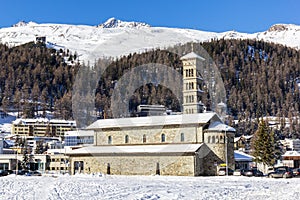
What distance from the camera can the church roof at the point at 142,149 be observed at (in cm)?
5319

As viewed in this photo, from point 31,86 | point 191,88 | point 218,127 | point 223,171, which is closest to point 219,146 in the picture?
point 218,127

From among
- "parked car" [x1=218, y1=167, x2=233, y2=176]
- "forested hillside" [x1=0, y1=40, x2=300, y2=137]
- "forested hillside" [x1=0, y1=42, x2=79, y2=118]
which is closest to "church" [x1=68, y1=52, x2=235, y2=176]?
"parked car" [x1=218, y1=167, x2=233, y2=176]

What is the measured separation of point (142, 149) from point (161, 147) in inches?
86.6

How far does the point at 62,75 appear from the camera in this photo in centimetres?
19188

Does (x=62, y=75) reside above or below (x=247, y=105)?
above

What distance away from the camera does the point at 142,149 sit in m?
56.1

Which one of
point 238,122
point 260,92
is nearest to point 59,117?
point 238,122

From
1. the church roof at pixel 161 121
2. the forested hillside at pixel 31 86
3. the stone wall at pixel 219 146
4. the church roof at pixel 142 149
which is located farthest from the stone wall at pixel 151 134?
the forested hillside at pixel 31 86

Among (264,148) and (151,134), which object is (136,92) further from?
(151,134)

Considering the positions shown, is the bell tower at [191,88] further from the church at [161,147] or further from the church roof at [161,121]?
the church roof at [161,121]

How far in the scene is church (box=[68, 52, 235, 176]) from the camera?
5306cm

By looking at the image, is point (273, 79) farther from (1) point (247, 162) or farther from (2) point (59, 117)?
(1) point (247, 162)

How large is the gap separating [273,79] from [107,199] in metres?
176

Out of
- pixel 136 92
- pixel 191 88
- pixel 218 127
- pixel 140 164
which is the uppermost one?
pixel 136 92
